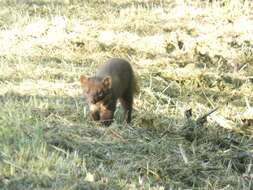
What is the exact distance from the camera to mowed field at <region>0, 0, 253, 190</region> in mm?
5848

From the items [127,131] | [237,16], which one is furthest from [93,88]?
[237,16]

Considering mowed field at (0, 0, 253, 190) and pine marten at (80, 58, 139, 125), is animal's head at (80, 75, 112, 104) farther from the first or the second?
mowed field at (0, 0, 253, 190)

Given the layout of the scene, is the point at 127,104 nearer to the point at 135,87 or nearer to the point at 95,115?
the point at 135,87

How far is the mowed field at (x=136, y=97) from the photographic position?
5.85m

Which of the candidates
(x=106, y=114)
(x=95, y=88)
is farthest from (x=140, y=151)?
(x=95, y=88)

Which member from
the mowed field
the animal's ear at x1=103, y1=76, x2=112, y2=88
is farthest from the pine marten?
the mowed field

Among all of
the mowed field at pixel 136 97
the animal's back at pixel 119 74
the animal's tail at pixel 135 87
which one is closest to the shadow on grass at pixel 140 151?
the mowed field at pixel 136 97

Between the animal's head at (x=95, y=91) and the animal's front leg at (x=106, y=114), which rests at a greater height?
the animal's head at (x=95, y=91)

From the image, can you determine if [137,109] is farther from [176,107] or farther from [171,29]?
[171,29]

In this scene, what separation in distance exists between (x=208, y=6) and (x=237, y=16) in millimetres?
1017

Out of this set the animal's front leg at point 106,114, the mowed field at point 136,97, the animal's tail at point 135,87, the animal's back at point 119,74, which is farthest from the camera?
the animal's tail at point 135,87

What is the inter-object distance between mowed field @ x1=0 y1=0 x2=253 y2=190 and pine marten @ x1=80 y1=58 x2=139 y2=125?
15 centimetres

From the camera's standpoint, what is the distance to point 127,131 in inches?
276

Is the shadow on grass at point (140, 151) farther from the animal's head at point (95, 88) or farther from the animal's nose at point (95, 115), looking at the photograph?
the animal's head at point (95, 88)
